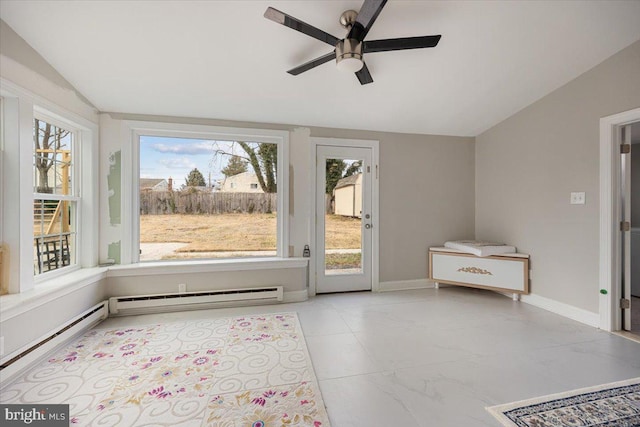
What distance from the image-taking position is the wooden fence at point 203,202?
10.7 ft

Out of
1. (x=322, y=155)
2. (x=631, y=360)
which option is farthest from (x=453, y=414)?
(x=322, y=155)

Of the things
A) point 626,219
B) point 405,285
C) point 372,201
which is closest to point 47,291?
point 372,201

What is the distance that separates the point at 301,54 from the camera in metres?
2.37

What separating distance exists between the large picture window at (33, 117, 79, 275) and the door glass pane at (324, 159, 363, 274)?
278 centimetres

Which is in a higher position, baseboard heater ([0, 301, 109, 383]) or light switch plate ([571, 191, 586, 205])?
light switch plate ([571, 191, 586, 205])

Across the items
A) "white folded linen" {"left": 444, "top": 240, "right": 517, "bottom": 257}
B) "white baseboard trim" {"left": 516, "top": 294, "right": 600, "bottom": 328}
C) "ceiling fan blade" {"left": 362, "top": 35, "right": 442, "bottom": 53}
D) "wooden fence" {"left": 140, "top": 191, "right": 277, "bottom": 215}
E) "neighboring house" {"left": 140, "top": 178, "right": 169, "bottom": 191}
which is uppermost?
"ceiling fan blade" {"left": 362, "top": 35, "right": 442, "bottom": 53}

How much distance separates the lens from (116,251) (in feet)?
10.1

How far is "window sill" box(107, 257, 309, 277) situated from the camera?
296cm

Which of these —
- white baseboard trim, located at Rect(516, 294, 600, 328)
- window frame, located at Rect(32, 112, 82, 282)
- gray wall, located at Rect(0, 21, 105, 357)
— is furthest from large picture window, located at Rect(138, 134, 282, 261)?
white baseboard trim, located at Rect(516, 294, 600, 328)

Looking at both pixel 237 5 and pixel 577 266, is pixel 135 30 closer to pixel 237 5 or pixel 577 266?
pixel 237 5

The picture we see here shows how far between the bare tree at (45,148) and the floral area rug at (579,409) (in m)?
3.82

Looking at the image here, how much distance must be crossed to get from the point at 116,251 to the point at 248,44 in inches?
103

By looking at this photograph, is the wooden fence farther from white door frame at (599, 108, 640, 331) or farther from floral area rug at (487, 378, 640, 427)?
white door frame at (599, 108, 640, 331)

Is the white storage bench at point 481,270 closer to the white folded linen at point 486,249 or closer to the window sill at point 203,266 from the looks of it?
the white folded linen at point 486,249
